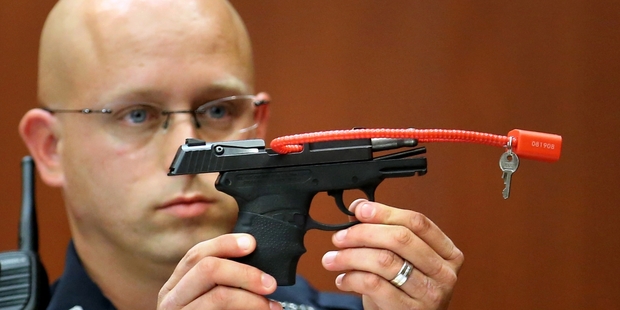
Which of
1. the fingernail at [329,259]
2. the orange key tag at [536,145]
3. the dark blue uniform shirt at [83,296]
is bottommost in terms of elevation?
the dark blue uniform shirt at [83,296]

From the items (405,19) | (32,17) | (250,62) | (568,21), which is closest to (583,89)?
(568,21)

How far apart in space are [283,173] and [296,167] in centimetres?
2

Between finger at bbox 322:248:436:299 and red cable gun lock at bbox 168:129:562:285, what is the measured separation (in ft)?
0.18

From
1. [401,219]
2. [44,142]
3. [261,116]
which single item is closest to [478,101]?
[261,116]

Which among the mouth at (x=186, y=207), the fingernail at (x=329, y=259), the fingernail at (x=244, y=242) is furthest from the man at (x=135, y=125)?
the fingernail at (x=244, y=242)

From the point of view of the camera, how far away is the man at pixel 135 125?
3.31ft

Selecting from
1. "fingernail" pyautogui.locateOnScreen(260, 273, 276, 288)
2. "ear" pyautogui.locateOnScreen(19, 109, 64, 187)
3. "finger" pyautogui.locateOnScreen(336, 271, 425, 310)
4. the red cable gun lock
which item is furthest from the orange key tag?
"ear" pyautogui.locateOnScreen(19, 109, 64, 187)

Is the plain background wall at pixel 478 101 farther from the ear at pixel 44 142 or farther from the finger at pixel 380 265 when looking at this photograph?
the finger at pixel 380 265

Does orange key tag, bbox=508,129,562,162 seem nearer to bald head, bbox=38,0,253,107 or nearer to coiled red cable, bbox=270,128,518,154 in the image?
coiled red cable, bbox=270,128,518,154

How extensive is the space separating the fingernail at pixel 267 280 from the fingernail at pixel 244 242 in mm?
44

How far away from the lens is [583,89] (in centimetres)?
123

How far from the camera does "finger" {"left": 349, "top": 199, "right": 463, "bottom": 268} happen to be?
79 centimetres

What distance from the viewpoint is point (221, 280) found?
79 centimetres

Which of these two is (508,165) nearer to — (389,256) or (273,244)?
(389,256)
